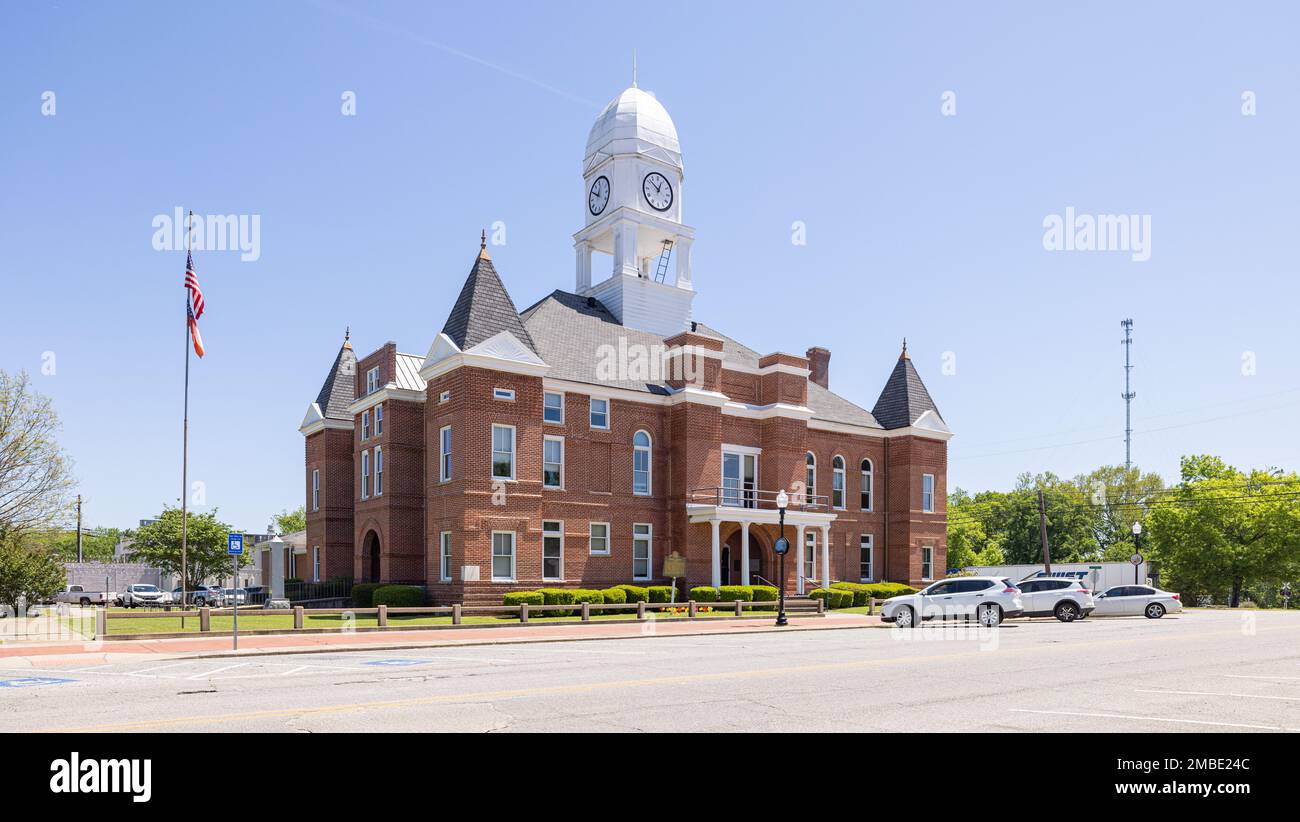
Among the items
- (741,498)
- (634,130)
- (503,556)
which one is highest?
(634,130)

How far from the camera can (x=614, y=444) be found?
39.6 meters

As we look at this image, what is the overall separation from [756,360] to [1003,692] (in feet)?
113

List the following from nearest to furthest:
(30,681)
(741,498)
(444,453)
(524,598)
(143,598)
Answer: (30,681) < (524,598) < (444,453) < (741,498) < (143,598)

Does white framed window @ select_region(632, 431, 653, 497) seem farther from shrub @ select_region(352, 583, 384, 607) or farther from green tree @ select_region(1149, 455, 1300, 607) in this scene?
green tree @ select_region(1149, 455, 1300, 607)

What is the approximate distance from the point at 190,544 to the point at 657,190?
44817 mm

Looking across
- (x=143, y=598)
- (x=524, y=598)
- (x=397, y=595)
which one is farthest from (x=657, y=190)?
(x=143, y=598)

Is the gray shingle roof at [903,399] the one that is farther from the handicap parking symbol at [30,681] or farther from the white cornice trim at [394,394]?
the handicap parking symbol at [30,681]

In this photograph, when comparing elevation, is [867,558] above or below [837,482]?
below

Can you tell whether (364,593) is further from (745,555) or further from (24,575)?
(745,555)

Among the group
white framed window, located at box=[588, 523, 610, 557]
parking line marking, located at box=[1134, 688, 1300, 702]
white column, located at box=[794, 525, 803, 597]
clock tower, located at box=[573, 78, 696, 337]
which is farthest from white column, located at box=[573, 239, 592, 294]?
parking line marking, located at box=[1134, 688, 1300, 702]

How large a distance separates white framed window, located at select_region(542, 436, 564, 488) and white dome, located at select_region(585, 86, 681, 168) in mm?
17867

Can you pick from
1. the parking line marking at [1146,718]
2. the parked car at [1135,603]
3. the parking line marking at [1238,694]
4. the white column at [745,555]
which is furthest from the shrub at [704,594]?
the parking line marking at [1146,718]
